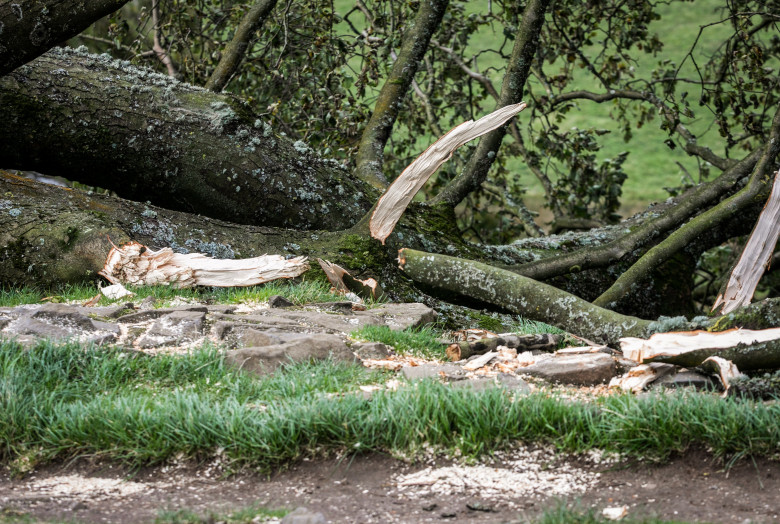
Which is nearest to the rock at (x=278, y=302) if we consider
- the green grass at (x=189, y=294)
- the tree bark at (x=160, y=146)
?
the green grass at (x=189, y=294)

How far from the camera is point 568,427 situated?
9.37 feet

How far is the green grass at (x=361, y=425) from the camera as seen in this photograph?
8.98 feet

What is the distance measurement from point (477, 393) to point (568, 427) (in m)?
0.37

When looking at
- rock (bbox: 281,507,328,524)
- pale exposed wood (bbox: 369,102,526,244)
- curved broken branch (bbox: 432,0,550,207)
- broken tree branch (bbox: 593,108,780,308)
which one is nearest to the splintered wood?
pale exposed wood (bbox: 369,102,526,244)

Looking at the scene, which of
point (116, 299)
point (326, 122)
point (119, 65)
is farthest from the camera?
point (326, 122)

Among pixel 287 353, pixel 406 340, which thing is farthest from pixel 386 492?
pixel 406 340

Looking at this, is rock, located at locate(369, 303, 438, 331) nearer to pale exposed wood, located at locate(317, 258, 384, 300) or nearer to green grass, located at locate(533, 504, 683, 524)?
pale exposed wood, located at locate(317, 258, 384, 300)

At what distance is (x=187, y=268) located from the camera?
4.74 meters

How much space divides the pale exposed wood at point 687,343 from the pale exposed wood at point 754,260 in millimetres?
1302

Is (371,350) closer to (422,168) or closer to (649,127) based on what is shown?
(422,168)

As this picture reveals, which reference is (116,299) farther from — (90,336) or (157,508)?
(157,508)

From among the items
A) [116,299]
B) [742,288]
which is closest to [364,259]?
[116,299]

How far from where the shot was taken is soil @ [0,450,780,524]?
2.42m

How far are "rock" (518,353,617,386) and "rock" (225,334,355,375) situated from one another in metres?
0.86
